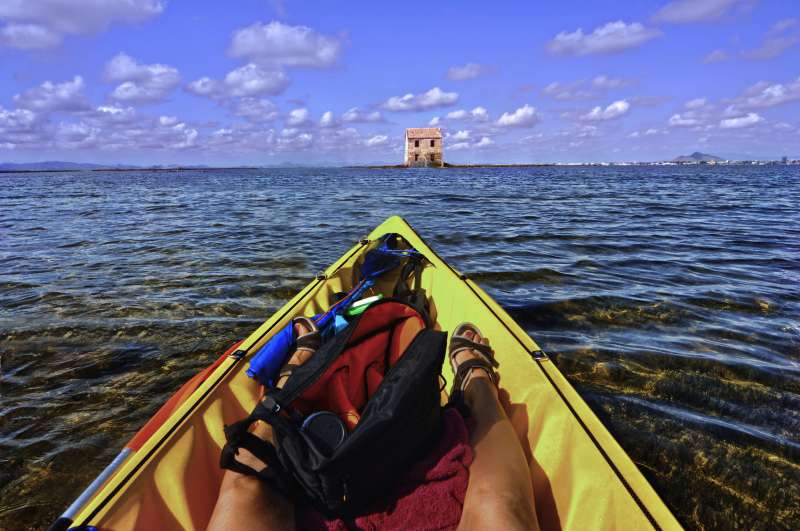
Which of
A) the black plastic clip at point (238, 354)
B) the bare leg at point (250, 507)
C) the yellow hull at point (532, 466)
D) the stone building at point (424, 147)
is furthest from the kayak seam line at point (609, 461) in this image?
the stone building at point (424, 147)

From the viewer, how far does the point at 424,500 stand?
6.02 feet

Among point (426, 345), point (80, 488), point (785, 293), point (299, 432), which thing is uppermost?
point (426, 345)

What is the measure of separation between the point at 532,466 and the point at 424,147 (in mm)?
103395

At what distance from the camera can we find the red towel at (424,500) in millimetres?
1785

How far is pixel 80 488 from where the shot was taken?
2.91 metres

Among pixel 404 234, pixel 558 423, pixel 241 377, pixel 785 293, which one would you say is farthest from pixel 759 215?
pixel 241 377

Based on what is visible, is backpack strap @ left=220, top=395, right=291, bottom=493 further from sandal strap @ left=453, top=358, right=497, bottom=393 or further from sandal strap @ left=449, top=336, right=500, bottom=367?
sandal strap @ left=449, top=336, right=500, bottom=367

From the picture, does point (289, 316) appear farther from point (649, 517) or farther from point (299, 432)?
point (649, 517)

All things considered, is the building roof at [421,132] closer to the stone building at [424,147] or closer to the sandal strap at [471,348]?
the stone building at [424,147]

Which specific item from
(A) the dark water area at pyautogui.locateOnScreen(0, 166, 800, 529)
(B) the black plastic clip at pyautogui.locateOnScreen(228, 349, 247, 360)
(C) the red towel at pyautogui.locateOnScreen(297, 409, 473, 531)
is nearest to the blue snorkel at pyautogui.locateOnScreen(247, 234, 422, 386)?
(B) the black plastic clip at pyautogui.locateOnScreen(228, 349, 247, 360)

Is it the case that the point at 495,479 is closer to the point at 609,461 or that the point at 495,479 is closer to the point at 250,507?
the point at 609,461

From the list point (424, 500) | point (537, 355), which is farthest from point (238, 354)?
point (537, 355)

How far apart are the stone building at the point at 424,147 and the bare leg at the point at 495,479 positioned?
100 meters

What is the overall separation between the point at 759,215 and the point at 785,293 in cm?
1248
